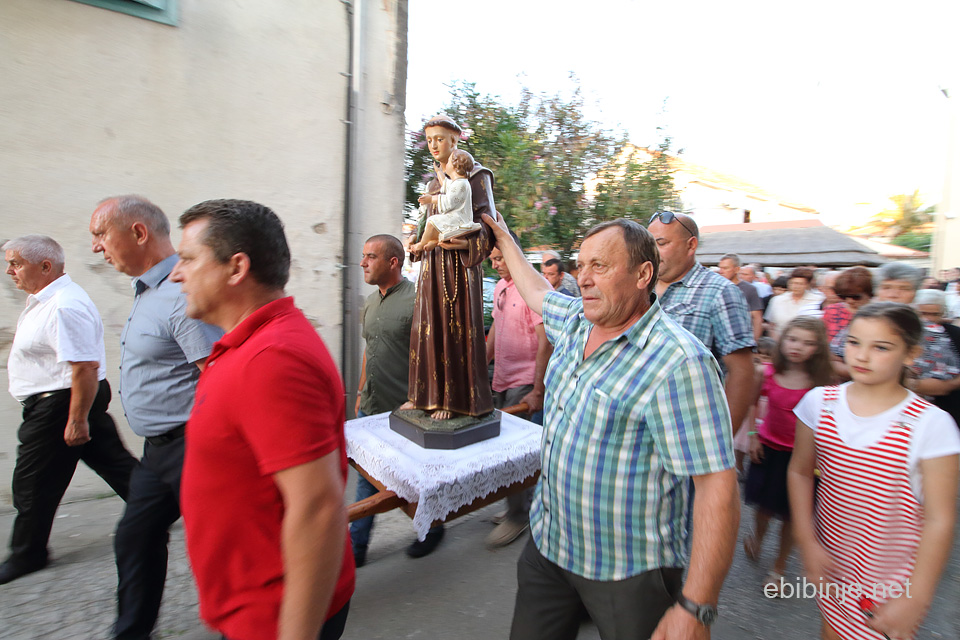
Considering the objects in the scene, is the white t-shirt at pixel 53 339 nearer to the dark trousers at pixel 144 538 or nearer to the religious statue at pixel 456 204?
the dark trousers at pixel 144 538

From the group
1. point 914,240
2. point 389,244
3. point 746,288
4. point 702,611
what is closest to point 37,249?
point 389,244

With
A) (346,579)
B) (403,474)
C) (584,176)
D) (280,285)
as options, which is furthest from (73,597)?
(584,176)

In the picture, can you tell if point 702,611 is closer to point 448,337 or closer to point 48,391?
point 448,337

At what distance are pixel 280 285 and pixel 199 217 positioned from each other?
241mm

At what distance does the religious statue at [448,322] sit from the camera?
8.63ft

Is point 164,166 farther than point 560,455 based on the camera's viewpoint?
Yes

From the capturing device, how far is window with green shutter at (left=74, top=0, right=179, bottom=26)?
3627 millimetres

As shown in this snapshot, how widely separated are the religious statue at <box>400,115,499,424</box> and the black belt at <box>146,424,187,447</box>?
1112 mm

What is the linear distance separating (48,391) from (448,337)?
2.21 m

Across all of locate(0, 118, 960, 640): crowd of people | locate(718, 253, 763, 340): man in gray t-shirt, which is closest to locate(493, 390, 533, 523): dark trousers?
locate(0, 118, 960, 640): crowd of people

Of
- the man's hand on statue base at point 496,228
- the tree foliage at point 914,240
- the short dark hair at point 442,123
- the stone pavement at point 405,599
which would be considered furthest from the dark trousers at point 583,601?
the tree foliage at point 914,240

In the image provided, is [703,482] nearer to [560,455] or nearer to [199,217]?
[560,455]

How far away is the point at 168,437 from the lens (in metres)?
2.17

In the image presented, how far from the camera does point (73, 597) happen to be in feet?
9.23
